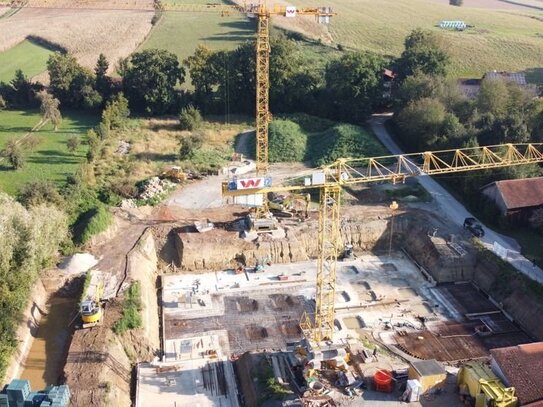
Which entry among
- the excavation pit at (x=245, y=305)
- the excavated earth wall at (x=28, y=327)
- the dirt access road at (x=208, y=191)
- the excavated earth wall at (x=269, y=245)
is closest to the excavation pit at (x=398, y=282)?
the excavated earth wall at (x=269, y=245)

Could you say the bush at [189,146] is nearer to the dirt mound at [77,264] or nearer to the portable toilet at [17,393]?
the dirt mound at [77,264]

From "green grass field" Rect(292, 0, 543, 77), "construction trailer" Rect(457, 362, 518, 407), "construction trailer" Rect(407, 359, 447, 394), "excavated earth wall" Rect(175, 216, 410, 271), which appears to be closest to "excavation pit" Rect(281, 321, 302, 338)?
"excavated earth wall" Rect(175, 216, 410, 271)

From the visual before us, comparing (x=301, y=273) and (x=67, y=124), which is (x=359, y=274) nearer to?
(x=301, y=273)

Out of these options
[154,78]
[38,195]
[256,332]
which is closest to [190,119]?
[154,78]

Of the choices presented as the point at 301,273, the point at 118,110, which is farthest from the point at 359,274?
the point at 118,110

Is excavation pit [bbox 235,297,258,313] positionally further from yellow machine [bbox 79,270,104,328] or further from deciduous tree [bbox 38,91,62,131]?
deciduous tree [bbox 38,91,62,131]

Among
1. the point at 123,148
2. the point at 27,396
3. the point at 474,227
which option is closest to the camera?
the point at 27,396

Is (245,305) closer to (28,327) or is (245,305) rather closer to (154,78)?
(28,327)
